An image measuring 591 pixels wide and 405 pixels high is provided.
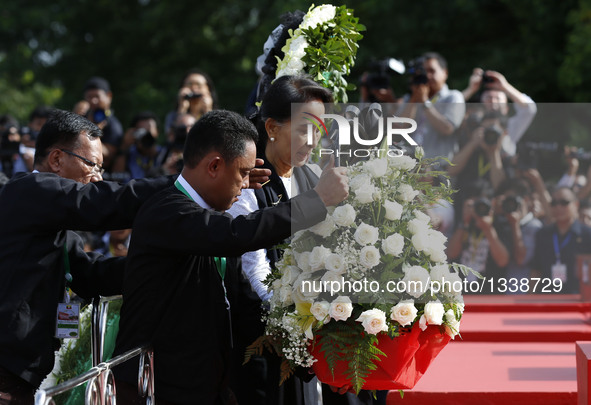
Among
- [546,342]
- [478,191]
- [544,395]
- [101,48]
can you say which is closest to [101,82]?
[478,191]

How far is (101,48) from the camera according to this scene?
1673cm

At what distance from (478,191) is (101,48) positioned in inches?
464

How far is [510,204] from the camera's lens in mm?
6715

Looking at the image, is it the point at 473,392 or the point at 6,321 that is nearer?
the point at 6,321

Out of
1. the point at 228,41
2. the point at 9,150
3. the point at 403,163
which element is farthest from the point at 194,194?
the point at 228,41

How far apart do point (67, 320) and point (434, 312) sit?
1507mm

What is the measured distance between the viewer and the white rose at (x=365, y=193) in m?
2.92

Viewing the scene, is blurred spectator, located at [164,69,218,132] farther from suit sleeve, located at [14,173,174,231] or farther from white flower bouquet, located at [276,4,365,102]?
suit sleeve, located at [14,173,174,231]

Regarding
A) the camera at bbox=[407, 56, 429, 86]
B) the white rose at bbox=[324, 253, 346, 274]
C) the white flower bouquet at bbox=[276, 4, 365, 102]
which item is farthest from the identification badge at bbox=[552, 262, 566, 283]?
the white rose at bbox=[324, 253, 346, 274]

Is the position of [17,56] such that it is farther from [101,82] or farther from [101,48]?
[101,82]

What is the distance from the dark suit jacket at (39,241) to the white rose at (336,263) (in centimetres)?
83

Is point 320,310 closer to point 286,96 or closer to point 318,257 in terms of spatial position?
point 318,257

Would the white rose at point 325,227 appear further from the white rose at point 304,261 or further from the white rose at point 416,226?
the white rose at point 416,226

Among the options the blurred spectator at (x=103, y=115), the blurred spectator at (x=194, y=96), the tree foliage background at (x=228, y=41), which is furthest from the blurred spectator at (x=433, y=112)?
the tree foliage background at (x=228, y=41)
